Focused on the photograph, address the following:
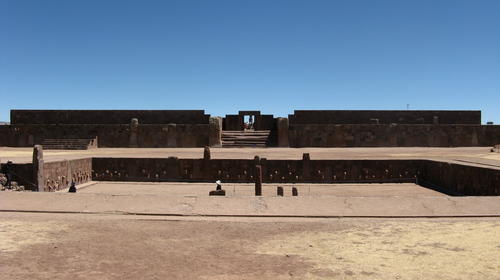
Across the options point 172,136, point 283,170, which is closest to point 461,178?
point 283,170

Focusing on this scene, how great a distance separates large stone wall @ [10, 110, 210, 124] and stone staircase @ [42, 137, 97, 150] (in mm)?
2748

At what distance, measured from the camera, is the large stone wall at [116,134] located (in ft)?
82.6

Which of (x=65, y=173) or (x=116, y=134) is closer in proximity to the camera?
(x=65, y=173)

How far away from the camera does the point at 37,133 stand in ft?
82.7

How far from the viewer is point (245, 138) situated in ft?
84.7

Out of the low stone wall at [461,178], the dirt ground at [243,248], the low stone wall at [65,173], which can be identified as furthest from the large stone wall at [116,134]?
the dirt ground at [243,248]

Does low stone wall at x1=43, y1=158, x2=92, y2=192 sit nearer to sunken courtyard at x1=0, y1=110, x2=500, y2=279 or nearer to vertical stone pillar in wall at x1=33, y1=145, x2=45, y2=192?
sunken courtyard at x1=0, y1=110, x2=500, y2=279

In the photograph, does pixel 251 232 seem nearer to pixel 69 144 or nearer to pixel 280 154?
pixel 280 154

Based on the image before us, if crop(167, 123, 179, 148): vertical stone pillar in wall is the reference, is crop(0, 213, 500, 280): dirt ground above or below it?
below

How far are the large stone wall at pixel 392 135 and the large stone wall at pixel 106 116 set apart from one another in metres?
5.98

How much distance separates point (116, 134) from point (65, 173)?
11579 mm

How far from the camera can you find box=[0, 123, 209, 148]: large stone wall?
82.6 ft

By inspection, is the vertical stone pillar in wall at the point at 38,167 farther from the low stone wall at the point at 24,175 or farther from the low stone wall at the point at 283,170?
the low stone wall at the point at 283,170

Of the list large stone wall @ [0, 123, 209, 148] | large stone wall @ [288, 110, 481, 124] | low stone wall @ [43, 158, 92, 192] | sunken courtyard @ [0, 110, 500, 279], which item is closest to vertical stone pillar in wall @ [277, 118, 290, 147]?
large stone wall @ [288, 110, 481, 124]
